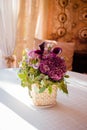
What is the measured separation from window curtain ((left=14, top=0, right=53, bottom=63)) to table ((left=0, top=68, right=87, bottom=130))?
5.05 ft

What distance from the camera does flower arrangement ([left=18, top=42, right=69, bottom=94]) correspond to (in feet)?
3.70

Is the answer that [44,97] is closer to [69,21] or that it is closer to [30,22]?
[30,22]

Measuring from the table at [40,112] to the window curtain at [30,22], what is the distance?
1541 millimetres

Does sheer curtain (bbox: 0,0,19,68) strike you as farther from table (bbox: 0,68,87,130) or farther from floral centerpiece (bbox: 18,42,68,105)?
floral centerpiece (bbox: 18,42,68,105)

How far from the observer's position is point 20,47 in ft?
10.2

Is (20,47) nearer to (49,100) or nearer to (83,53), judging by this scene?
(83,53)

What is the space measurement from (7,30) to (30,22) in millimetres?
469

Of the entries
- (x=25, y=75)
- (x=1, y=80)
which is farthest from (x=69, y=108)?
(x=1, y=80)

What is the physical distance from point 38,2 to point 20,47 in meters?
0.77

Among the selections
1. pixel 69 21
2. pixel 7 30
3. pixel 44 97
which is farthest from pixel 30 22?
pixel 44 97

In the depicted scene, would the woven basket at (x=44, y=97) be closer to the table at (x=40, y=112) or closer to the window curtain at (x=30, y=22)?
the table at (x=40, y=112)

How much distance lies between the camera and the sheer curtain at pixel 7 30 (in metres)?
2.72

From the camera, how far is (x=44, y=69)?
1129 mm

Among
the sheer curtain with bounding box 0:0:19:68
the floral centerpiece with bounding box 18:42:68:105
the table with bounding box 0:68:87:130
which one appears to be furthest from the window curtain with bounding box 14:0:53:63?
the floral centerpiece with bounding box 18:42:68:105
